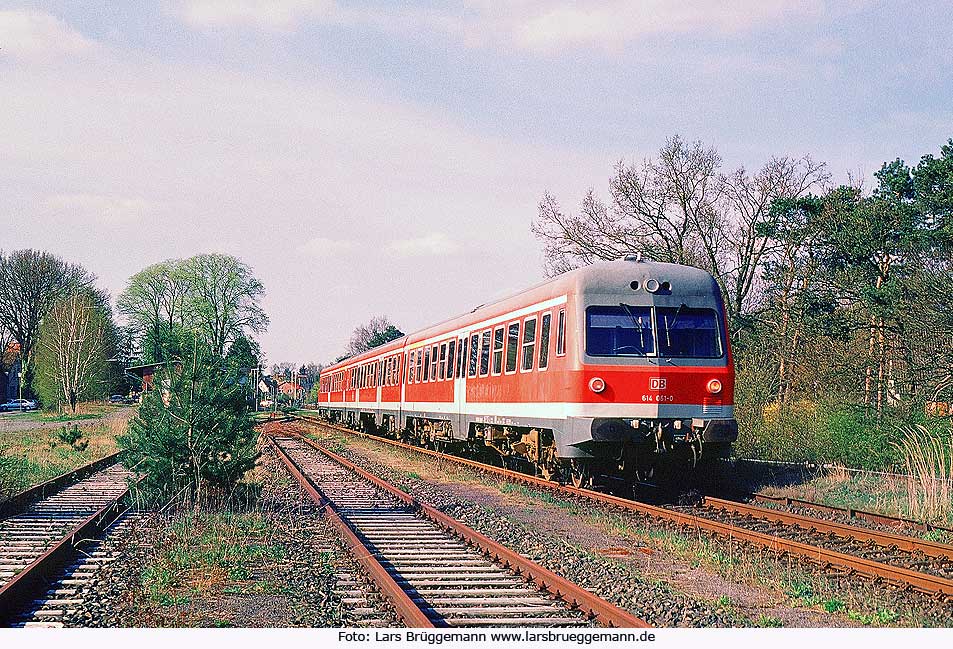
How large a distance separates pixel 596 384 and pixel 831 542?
12.5 ft

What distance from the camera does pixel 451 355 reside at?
2008cm

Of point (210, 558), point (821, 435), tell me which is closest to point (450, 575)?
point (210, 558)

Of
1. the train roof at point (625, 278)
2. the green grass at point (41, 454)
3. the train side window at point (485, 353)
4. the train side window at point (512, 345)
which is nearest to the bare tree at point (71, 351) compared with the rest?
the green grass at point (41, 454)

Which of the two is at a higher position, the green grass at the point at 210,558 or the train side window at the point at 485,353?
the train side window at the point at 485,353

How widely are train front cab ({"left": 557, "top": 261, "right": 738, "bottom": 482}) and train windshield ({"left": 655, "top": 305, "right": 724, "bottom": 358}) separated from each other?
1 centimetres

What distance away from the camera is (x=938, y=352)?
21.4m

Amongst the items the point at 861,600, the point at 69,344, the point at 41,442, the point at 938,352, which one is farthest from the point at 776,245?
the point at 69,344

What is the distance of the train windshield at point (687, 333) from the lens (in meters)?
13.1

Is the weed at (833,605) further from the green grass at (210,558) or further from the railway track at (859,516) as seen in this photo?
the green grass at (210,558)

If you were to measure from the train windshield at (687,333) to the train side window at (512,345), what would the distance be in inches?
→ 115

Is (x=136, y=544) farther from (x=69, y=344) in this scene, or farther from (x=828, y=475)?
(x=69, y=344)

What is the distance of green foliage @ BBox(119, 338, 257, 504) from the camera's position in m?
11.4

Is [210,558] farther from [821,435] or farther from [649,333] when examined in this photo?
[821,435]

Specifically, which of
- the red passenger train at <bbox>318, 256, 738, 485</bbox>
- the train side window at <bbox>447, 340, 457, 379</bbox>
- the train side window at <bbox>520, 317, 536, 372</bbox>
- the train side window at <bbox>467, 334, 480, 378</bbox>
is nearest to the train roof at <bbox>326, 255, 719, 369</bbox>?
the red passenger train at <bbox>318, 256, 738, 485</bbox>
